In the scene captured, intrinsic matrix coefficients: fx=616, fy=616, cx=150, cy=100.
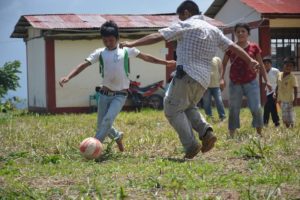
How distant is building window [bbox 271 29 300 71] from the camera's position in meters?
22.1

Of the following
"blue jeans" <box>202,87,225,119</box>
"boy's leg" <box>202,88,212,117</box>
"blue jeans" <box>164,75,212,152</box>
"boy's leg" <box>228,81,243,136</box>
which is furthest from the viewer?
"boy's leg" <box>202,88,212,117</box>

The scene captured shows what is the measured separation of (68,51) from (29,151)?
40.5 ft

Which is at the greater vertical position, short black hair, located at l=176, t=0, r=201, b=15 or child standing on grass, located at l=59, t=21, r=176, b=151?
short black hair, located at l=176, t=0, r=201, b=15

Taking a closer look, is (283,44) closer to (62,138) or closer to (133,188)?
(62,138)

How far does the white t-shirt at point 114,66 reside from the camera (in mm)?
7504

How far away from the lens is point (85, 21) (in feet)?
66.8

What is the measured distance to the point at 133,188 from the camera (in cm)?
498

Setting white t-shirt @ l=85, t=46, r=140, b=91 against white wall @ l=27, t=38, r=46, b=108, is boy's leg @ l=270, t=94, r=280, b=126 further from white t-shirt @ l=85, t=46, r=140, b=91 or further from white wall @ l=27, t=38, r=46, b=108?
white wall @ l=27, t=38, r=46, b=108

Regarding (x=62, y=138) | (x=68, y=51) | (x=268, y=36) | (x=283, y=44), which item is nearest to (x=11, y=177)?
(x=62, y=138)

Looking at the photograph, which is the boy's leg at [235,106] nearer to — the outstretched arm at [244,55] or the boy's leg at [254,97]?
the boy's leg at [254,97]

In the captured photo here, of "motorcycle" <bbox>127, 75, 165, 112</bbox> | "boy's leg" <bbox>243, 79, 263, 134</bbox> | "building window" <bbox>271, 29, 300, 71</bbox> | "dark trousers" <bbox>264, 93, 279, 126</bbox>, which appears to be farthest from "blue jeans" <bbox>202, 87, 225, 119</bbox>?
"building window" <bbox>271, 29, 300, 71</bbox>

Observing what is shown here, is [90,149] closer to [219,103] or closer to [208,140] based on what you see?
[208,140]

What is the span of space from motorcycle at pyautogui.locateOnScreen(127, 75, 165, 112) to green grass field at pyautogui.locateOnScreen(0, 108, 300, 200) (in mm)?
10847

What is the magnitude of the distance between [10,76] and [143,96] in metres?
5.48
